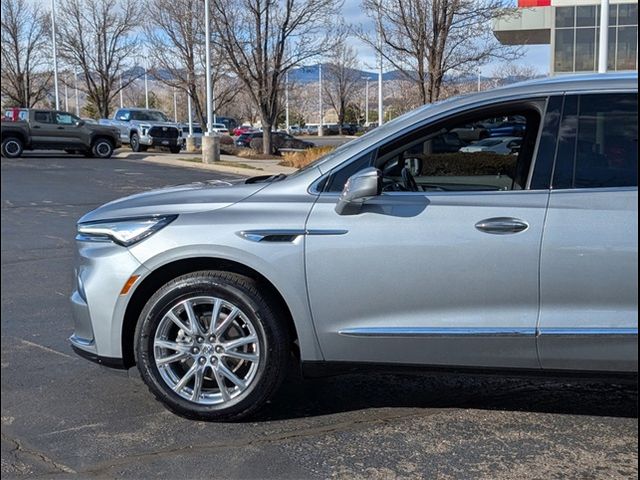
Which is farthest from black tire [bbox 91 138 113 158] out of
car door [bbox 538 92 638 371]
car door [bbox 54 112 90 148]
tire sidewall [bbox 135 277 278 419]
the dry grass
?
car door [bbox 538 92 638 371]

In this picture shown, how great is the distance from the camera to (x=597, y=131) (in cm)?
393

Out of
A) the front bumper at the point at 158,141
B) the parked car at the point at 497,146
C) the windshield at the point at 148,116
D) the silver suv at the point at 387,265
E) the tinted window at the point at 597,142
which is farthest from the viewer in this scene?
the windshield at the point at 148,116

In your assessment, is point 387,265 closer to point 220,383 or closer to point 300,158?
point 220,383

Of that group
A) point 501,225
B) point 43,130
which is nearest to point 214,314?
point 501,225

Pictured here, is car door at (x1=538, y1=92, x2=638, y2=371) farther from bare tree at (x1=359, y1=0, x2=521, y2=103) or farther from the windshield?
the windshield

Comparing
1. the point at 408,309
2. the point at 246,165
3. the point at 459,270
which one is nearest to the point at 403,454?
the point at 408,309

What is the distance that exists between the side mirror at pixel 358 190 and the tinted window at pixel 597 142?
958 millimetres

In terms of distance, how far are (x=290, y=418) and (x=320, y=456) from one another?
0.54m

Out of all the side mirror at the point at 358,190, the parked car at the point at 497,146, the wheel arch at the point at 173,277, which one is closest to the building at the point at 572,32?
the parked car at the point at 497,146

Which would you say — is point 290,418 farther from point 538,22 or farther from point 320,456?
point 538,22

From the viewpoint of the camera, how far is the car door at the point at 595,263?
3.69 meters

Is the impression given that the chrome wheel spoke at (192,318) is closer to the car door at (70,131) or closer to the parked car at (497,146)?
the parked car at (497,146)

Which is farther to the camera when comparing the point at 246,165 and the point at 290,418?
the point at 246,165

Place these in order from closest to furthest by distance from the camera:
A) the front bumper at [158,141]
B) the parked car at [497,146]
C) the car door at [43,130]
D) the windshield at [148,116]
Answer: the parked car at [497,146]
the car door at [43,130]
the front bumper at [158,141]
the windshield at [148,116]
